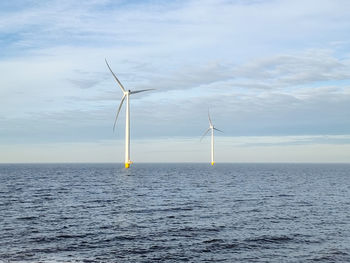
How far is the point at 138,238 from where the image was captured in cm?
3812

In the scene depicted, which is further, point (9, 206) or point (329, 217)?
point (9, 206)

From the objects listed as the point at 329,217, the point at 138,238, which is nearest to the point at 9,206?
the point at 138,238

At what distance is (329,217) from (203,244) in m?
23.9

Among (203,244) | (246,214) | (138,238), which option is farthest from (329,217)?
(138,238)

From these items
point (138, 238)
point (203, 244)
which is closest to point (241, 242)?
point (203, 244)

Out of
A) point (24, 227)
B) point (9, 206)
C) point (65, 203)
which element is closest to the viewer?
point (24, 227)

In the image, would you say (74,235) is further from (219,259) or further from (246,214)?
(246,214)

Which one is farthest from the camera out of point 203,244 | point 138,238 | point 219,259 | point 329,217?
point 329,217

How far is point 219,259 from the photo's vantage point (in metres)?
31.2

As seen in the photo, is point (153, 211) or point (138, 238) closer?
point (138, 238)

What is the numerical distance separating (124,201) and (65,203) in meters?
9.82

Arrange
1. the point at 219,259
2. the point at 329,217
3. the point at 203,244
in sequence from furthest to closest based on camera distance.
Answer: the point at 329,217 → the point at 203,244 → the point at 219,259

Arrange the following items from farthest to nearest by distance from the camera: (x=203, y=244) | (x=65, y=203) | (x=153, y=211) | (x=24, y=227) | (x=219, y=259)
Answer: (x=65, y=203), (x=153, y=211), (x=24, y=227), (x=203, y=244), (x=219, y=259)

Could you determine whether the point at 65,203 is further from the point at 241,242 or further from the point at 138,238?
the point at 241,242
